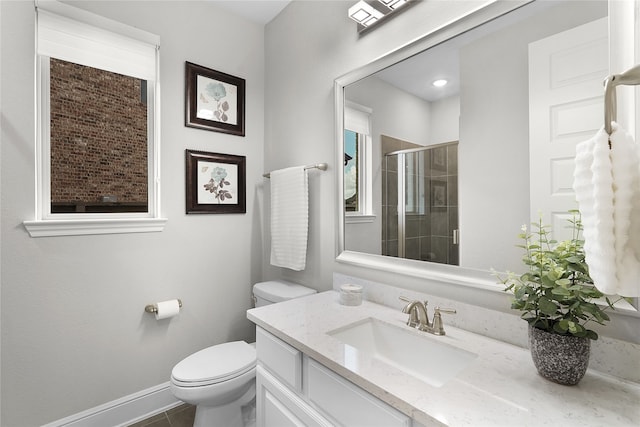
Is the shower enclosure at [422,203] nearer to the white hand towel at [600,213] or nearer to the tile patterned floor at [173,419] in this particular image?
the white hand towel at [600,213]

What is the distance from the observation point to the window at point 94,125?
1591 millimetres

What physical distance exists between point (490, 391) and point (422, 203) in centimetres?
75

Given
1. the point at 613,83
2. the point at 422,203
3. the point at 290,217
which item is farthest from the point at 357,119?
the point at 613,83

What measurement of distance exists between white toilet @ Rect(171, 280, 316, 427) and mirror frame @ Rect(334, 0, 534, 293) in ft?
1.65

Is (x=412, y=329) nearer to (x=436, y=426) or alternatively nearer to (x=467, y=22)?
(x=436, y=426)

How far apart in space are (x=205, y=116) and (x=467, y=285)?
189cm

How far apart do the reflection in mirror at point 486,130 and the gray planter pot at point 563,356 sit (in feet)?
0.97

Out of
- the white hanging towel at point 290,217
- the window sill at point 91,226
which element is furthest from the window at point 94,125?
the white hanging towel at point 290,217

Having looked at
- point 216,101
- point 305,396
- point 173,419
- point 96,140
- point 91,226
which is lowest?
point 173,419

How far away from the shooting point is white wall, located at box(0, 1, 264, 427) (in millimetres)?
1484

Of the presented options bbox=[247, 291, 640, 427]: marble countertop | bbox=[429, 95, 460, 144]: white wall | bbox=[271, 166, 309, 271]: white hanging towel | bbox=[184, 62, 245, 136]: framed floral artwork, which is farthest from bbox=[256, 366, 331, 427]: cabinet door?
bbox=[184, 62, 245, 136]: framed floral artwork

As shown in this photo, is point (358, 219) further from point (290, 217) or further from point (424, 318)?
point (424, 318)

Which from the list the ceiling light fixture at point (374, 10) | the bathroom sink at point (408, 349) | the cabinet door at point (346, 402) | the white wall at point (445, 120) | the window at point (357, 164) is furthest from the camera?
the window at point (357, 164)

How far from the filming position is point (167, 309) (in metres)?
1.84
